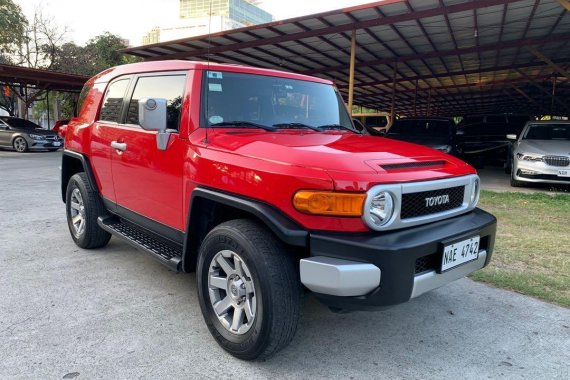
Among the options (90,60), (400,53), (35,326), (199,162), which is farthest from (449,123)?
(90,60)

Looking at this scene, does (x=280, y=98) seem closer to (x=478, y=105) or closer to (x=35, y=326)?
(x=35, y=326)

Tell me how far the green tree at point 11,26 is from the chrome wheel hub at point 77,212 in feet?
80.3

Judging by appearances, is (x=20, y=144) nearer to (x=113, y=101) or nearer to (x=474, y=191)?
(x=113, y=101)

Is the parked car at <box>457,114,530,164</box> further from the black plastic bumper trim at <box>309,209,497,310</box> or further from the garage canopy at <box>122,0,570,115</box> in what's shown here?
the black plastic bumper trim at <box>309,209,497,310</box>

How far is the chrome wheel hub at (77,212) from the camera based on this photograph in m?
4.57

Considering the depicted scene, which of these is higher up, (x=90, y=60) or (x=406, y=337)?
(x=90, y=60)

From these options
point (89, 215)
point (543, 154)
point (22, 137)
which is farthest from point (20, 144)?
point (543, 154)

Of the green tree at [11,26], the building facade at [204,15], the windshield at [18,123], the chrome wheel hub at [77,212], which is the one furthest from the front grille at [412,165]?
the green tree at [11,26]

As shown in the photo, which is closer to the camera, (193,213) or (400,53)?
(193,213)

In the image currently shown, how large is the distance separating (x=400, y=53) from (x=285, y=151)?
45.3 ft

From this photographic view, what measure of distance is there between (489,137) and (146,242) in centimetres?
1341

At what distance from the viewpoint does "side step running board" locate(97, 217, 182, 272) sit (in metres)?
3.17

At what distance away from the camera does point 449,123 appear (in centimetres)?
1171

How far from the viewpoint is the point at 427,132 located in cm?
1157
